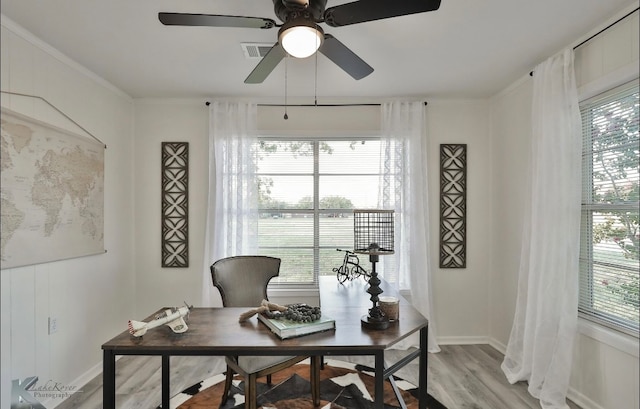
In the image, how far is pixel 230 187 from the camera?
3.57 meters

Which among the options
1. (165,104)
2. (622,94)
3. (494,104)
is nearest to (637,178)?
(622,94)

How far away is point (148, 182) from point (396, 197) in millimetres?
2574

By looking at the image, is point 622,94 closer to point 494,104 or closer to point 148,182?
point 494,104

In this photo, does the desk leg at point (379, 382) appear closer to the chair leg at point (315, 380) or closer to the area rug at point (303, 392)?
the chair leg at point (315, 380)

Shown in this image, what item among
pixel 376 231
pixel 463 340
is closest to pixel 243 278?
Result: pixel 376 231

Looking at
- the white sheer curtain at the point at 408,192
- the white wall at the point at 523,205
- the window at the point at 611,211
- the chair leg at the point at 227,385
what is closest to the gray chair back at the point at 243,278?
the chair leg at the point at 227,385

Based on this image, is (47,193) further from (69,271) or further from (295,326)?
(295,326)

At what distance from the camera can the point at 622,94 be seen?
7.46 feet

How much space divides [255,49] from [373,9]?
1252 millimetres

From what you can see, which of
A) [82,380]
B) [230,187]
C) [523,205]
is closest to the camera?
[82,380]

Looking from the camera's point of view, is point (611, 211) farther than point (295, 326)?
Yes

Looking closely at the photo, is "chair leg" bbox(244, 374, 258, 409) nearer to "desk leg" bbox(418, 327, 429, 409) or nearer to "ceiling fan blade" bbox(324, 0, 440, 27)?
"desk leg" bbox(418, 327, 429, 409)

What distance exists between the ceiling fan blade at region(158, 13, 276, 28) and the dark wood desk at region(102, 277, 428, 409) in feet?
4.90

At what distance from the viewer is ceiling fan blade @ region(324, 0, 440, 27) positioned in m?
1.49
